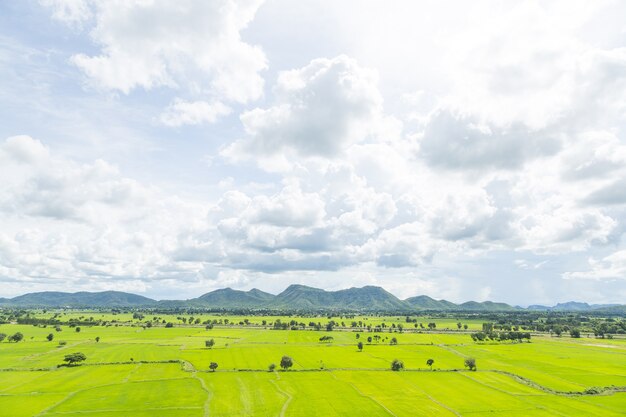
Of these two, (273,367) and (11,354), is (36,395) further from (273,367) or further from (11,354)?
(11,354)

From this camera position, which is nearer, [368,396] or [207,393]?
[368,396]

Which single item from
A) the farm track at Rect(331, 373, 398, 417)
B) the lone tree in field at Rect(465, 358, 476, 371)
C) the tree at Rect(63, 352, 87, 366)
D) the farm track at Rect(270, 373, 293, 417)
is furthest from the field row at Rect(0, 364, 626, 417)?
the tree at Rect(63, 352, 87, 366)

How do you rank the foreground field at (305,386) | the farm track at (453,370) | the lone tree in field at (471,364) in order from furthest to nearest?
the lone tree in field at (471,364) → the farm track at (453,370) → the foreground field at (305,386)

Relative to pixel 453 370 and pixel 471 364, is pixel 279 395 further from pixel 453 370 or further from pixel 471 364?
pixel 471 364

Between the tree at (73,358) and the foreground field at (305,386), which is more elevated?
the tree at (73,358)

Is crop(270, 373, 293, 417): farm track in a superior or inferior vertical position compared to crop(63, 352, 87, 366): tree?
inferior

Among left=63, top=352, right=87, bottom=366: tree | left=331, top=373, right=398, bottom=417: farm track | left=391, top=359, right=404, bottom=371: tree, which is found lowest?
left=331, top=373, right=398, bottom=417: farm track

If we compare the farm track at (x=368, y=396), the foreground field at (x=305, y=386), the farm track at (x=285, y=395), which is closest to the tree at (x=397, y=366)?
the foreground field at (x=305, y=386)

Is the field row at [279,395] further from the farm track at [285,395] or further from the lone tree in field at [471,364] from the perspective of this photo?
the lone tree in field at [471,364]

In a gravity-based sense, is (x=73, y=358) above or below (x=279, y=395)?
above

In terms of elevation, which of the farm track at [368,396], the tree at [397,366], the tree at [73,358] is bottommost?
the farm track at [368,396]

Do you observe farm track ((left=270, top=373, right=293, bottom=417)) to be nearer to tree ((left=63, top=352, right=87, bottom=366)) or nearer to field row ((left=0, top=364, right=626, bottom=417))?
field row ((left=0, top=364, right=626, bottom=417))

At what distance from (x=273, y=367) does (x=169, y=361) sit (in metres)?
47.3

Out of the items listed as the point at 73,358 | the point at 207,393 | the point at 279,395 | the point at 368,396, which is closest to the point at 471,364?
the point at 368,396
